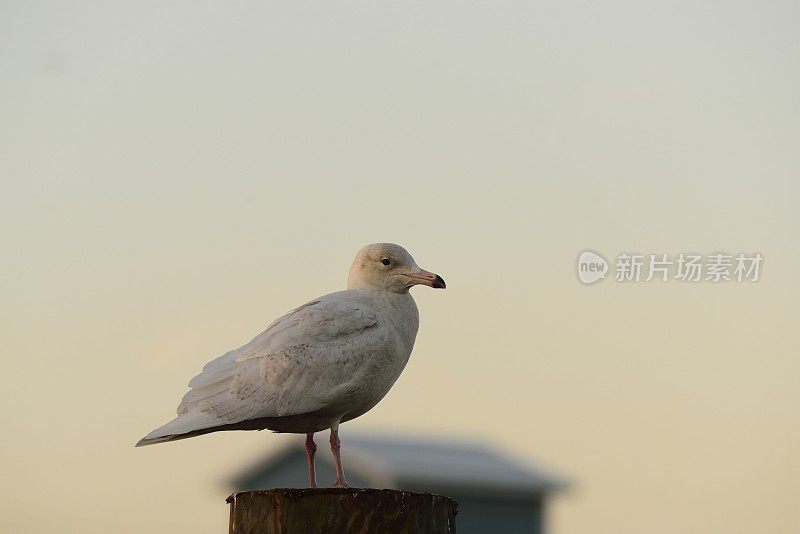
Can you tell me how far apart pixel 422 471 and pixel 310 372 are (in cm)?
1994

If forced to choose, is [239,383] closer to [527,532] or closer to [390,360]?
[390,360]

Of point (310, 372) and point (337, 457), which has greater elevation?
point (310, 372)

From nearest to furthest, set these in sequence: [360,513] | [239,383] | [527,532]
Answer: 1. [360,513]
2. [239,383]
3. [527,532]

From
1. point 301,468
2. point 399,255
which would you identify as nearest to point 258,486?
point 301,468

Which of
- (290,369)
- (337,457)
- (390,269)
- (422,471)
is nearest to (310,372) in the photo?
(290,369)

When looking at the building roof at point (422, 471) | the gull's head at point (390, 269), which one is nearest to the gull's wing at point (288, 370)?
the gull's head at point (390, 269)

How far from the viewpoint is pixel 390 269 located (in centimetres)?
1008

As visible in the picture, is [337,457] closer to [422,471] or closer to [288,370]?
[288,370]

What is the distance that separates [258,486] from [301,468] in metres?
1.25

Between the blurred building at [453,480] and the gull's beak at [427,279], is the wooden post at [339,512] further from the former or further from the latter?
the blurred building at [453,480]

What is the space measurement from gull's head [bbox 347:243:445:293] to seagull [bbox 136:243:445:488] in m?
0.10

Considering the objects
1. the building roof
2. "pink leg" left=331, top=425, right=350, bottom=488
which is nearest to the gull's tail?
"pink leg" left=331, top=425, right=350, bottom=488

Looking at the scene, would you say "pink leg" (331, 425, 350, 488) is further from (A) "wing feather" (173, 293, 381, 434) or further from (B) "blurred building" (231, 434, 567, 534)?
(B) "blurred building" (231, 434, 567, 534)

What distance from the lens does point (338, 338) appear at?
9.53 metres
